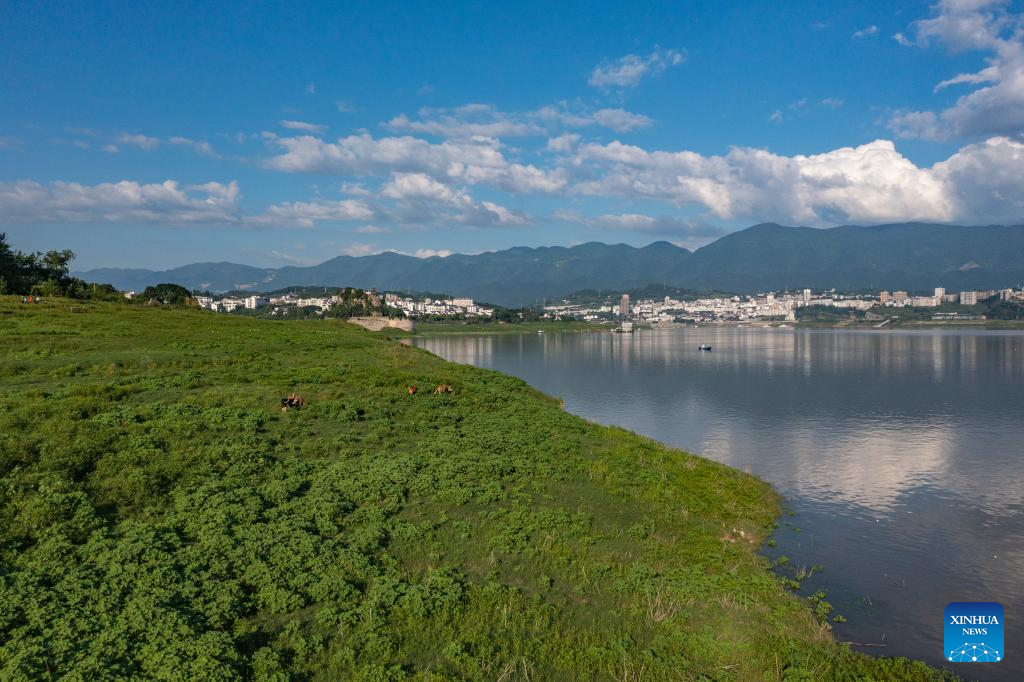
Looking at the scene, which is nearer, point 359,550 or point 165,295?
point 359,550

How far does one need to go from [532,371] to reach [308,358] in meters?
45.7

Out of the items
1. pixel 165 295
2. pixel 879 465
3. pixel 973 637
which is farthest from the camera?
pixel 165 295

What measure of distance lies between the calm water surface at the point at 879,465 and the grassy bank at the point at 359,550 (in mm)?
2052

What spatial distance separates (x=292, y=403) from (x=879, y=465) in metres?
25.4

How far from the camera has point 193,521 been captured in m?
12.0

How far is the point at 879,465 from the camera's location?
2672cm

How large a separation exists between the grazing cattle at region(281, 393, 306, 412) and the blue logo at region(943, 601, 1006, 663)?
18402mm

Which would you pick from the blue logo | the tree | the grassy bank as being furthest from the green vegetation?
the blue logo

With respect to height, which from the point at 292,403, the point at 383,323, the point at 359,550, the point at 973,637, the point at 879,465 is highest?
the point at 383,323

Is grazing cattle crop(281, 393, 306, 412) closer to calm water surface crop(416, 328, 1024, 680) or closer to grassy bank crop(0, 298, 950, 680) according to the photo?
grassy bank crop(0, 298, 950, 680)

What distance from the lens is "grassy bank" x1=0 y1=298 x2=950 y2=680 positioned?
345 inches

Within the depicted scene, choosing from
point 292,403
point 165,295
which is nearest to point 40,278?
point 165,295

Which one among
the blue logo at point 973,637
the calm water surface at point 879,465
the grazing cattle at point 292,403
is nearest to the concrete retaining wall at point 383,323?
the calm water surface at point 879,465

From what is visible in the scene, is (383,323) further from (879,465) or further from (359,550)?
(359,550)
